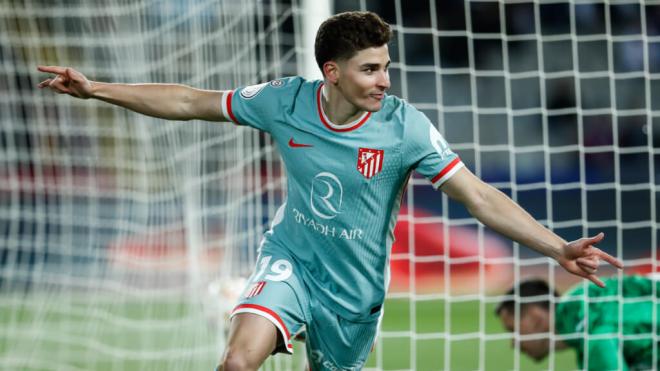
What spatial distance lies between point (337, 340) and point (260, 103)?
1000mm

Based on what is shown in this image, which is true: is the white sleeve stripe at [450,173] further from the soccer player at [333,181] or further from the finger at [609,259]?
Result: the finger at [609,259]

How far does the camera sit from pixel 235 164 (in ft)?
22.7

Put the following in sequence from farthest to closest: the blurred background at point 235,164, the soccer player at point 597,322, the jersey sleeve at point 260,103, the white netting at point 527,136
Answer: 1. the white netting at point 527,136
2. the blurred background at point 235,164
3. the soccer player at point 597,322
4. the jersey sleeve at point 260,103

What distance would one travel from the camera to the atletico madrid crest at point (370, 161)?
365cm

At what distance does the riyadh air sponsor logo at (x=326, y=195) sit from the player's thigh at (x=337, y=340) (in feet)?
1.30

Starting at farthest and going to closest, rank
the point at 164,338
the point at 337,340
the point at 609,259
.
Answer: the point at 164,338, the point at 337,340, the point at 609,259

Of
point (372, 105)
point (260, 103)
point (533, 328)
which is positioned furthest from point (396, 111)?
point (533, 328)

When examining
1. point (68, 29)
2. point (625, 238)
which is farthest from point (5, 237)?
point (625, 238)

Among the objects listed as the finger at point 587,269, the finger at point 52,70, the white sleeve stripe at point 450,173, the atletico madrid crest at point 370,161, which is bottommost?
the finger at point 587,269

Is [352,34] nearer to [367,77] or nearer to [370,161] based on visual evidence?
[367,77]

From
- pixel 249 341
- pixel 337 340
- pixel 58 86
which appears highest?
pixel 58 86

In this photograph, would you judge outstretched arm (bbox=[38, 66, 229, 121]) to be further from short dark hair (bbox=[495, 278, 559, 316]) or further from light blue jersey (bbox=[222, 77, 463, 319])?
short dark hair (bbox=[495, 278, 559, 316])

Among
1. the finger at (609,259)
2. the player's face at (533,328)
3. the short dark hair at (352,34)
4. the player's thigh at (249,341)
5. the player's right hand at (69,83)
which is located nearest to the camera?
the finger at (609,259)

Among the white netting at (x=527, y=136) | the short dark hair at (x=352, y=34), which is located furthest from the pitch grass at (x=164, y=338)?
the short dark hair at (x=352, y=34)
